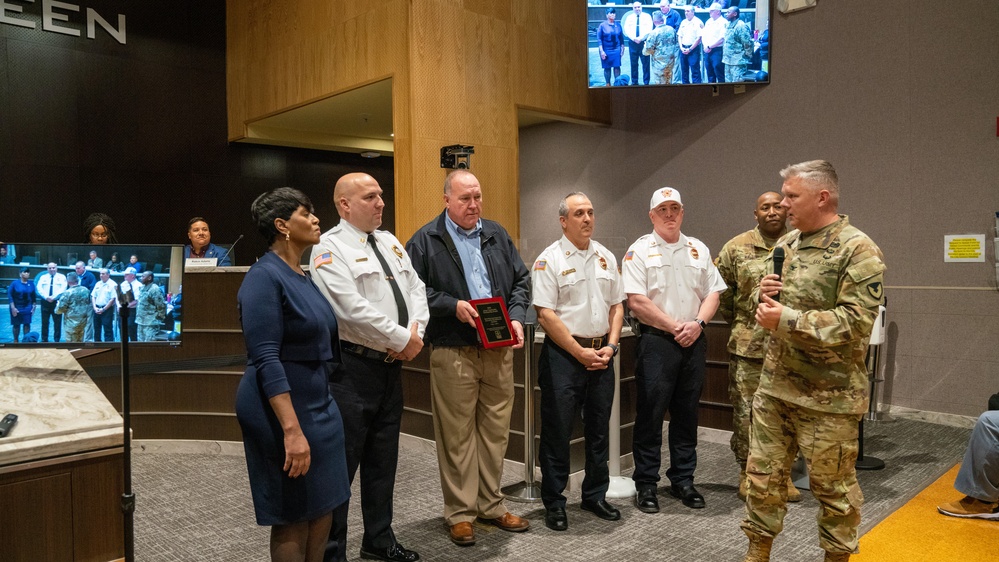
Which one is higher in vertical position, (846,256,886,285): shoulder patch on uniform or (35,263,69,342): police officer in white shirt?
(846,256,886,285): shoulder patch on uniform

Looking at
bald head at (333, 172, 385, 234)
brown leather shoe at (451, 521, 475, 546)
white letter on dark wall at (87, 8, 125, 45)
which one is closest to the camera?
bald head at (333, 172, 385, 234)

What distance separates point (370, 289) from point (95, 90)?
662 cm

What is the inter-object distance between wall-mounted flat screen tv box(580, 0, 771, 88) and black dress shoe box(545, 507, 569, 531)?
4.76 m

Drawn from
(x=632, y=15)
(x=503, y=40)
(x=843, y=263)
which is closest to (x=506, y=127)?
(x=503, y=40)

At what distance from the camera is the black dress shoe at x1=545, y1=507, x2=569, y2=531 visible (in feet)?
11.1

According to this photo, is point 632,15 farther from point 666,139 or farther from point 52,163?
point 52,163

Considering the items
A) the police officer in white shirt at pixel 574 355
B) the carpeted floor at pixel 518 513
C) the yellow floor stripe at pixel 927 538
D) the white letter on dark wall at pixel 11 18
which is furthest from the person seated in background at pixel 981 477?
the white letter on dark wall at pixel 11 18

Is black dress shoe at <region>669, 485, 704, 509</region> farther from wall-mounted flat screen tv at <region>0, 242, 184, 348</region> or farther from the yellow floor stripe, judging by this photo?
wall-mounted flat screen tv at <region>0, 242, 184, 348</region>

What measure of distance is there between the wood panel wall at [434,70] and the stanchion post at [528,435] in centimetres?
286

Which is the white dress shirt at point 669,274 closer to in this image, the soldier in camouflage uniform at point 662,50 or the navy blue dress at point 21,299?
the navy blue dress at point 21,299

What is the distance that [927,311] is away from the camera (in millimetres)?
5801

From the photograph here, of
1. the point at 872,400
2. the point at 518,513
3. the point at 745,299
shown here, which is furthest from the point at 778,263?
the point at 872,400

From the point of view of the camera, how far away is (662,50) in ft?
22.7

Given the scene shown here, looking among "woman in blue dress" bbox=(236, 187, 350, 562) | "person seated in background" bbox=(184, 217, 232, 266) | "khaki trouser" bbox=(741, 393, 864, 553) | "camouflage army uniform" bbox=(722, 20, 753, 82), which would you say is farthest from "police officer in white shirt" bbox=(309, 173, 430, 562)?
"camouflage army uniform" bbox=(722, 20, 753, 82)
